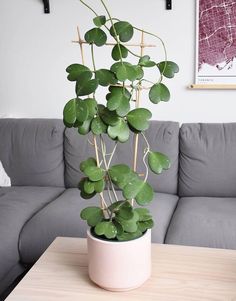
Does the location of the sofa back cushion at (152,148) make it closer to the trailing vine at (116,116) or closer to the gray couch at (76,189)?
the gray couch at (76,189)

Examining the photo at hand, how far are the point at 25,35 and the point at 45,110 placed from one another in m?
0.51

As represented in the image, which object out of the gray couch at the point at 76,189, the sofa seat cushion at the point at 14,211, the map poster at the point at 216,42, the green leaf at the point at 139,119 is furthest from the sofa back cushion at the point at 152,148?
the green leaf at the point at 139,119

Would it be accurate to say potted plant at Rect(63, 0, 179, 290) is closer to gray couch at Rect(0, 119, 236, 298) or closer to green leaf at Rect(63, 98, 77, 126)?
green leaf at Rect(63, 98, 77, 126)

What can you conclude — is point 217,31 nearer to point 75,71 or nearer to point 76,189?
point 76,189

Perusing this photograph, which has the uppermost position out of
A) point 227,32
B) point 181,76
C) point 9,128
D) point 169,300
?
point 227,32

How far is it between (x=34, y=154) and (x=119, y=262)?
1426 mm

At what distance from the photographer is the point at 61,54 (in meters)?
2.57

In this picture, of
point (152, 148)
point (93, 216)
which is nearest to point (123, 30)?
point (93, 216)

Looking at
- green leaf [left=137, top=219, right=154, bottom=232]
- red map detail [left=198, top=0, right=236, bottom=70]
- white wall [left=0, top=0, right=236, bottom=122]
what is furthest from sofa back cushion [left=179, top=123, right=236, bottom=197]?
green leaf [left=137, top=219, right=154, bottom=232]

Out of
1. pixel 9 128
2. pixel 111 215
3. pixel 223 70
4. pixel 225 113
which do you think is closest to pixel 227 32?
pixel 223 70

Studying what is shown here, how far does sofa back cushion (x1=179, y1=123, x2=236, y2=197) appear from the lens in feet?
6.96

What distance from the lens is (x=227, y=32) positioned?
7.56 ft

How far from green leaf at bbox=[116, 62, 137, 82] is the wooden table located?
59 centimetres

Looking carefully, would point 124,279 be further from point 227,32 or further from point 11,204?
point 227,32
